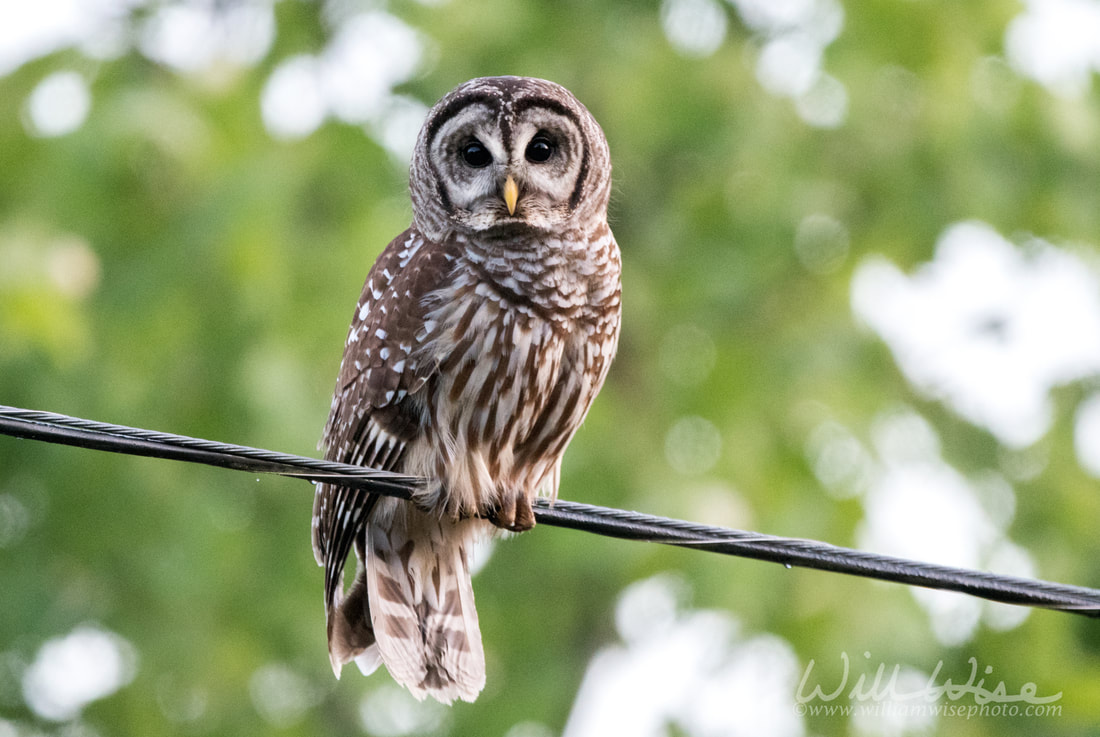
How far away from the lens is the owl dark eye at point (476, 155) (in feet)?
12.7

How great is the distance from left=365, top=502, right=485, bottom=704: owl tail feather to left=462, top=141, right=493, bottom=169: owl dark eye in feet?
3.44

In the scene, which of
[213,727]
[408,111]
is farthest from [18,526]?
[408,111]

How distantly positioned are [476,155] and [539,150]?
19 cm

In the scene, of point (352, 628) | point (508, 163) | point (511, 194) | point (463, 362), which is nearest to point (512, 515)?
point (463, 362)

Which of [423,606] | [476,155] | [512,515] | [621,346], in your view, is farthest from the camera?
[621,346]

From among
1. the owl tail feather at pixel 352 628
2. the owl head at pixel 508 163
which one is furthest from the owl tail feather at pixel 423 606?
the owl head at pixel 508 163

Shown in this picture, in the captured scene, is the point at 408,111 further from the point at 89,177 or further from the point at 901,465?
the point at 901,465

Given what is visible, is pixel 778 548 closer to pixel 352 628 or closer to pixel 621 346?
pixel 352 628

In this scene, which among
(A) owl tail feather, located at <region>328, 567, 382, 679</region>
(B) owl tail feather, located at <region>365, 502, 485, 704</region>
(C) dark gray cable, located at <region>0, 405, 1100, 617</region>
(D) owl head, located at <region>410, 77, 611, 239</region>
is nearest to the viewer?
(C) dark gray cable, located at <region>0, 405, 1100, 617</region>

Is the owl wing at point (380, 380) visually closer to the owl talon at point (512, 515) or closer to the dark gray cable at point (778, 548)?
the owl talon at point (512, 515)

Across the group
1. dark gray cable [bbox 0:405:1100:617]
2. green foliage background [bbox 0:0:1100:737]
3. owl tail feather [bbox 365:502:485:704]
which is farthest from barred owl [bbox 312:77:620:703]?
green foliage background [bbox 0:0:1100:737]

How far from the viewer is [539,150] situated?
153 inches

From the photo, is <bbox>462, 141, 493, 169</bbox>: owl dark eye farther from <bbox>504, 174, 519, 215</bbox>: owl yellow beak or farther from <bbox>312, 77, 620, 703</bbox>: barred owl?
<bbox>504, 174, 519, 215</bbox>: owl yellow beak

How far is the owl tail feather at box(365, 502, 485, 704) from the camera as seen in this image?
13.0 ft
